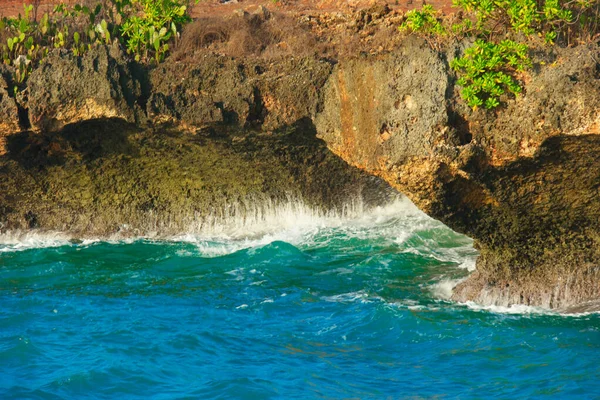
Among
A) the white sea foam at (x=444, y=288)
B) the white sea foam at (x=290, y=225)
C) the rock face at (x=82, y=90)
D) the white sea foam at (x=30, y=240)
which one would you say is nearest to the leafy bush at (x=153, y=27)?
the rock face at (x=82, y=90)

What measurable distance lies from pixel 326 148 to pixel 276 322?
12.9 ft

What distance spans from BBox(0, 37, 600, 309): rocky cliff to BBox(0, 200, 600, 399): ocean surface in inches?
22.1

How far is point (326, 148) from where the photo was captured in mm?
14234

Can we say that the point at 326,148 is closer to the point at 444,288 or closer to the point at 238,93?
the point at 238,93

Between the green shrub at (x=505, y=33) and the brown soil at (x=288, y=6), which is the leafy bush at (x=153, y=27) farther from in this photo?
the green shrub at (x=505, y=33)

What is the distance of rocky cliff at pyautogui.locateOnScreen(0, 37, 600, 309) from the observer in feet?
33.0

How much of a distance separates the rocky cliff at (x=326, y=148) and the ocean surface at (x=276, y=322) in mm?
561

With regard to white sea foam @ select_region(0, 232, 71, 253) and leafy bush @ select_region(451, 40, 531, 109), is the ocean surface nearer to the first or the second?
white sea foam @ select_region(0, 232, 71, 253)

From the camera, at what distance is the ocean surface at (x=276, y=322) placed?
362 inches

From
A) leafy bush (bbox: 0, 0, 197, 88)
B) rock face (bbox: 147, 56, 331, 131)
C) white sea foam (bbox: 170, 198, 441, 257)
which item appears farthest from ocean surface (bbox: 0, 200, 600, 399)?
leafy bush (bbox: 0, 0, 197, 88)

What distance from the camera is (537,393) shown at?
877 cm

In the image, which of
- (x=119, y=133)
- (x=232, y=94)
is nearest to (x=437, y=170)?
(x=232, y=94)

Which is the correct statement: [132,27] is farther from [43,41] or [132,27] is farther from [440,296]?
[440,296]

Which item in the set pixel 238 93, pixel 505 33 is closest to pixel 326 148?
pixel 238 93
